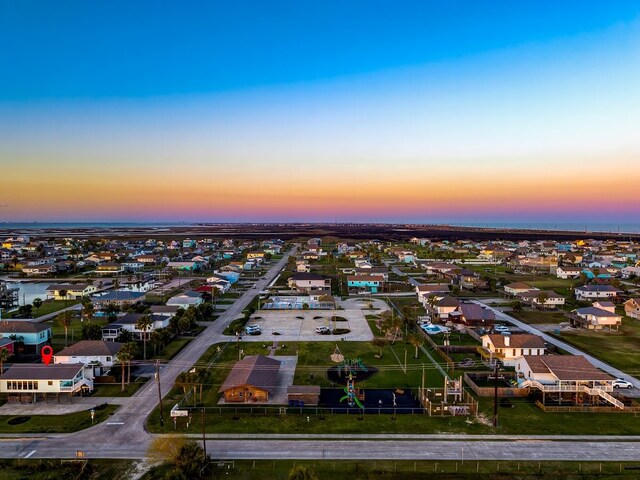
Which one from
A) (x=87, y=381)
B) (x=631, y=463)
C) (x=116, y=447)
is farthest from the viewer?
(x=87, y=381)

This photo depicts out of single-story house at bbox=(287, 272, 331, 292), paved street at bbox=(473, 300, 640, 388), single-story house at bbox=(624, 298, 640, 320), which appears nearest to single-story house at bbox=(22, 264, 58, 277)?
single-story house at bbox=(287, 272, 331, 292)

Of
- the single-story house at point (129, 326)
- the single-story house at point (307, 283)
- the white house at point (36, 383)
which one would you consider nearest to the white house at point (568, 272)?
the single-story house at point (307, 283)

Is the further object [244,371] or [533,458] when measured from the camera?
[244,371]

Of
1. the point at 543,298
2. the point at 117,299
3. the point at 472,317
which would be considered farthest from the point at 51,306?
the point at 543,298

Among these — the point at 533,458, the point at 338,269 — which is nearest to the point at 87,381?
the point at 533,458

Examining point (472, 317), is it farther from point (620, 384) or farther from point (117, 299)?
point (117, 299)

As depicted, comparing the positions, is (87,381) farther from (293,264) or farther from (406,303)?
(293,264)
